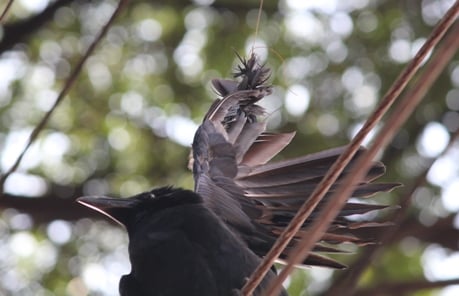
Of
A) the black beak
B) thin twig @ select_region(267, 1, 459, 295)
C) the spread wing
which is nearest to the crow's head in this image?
the black beak

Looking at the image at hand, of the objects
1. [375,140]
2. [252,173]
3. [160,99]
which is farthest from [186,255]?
[160,99]

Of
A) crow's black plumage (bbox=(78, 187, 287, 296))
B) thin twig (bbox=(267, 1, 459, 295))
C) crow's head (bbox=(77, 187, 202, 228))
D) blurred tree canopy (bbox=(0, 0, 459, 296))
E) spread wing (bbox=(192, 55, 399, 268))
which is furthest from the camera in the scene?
blurred tree canopy (bbox=(0, 0, 459, 296))

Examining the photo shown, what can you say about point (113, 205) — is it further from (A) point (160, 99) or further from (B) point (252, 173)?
(A) point (160, 99)

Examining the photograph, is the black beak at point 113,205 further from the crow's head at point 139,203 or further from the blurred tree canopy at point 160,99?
the blurred tree canopy at point 160,99

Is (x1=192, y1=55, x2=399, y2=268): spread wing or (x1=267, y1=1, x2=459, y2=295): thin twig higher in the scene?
(x1=267, y1=1, x2=459, y2=295): thin twig

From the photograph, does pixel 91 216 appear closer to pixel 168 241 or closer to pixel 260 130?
pixel 260 130

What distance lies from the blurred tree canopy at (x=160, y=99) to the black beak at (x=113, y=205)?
242cm

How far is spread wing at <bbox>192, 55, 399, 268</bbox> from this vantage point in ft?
10.8

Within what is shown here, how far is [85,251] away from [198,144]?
2.76m

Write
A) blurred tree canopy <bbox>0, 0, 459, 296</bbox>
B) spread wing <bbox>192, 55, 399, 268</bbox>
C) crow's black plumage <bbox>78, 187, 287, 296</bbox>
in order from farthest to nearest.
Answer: blurred tree canopy <bbox>0, 0, 459, 296</bbox> → spread wing <bbox>192, 55, 399, 268</bbox> → crow's black plumage <bbox>78, 187, 287, 296</bbox>

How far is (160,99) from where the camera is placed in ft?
19.8

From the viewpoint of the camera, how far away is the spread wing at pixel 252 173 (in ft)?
10.8

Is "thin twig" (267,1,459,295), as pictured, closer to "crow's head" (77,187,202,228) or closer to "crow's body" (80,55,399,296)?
"crow's body" (80,55,399,296)

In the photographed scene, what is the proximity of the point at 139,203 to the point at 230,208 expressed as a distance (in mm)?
335
